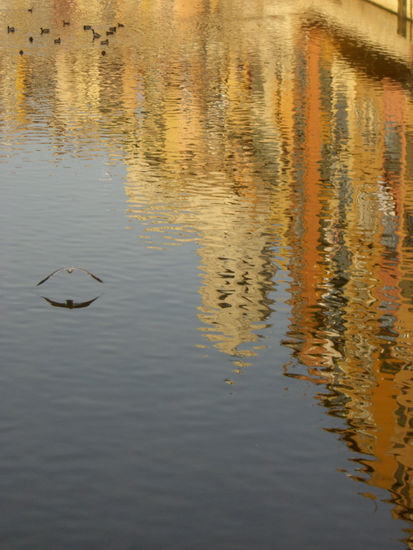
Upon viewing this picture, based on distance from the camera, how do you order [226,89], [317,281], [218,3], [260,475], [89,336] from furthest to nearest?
1. [218,3]
2. [226,89]
3. [317,281]
4. [89,336]
5. [260,475]

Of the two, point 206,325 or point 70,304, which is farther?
point 70,304

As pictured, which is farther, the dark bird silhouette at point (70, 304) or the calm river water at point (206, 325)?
the dark bird silhouette at point (70, 304)

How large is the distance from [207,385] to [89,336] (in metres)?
2.26

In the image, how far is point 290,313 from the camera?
1591 cm

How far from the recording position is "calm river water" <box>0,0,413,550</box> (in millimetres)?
10367

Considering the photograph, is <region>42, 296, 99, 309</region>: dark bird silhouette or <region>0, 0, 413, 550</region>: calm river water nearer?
<region>0, 0, 413, 550</region>: calm river water

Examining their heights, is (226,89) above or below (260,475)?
above

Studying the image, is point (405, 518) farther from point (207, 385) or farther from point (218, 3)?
point (218, 3)

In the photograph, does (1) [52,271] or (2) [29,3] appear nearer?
(1) [52,271]

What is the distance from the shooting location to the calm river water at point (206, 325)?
Result: 34.0ft

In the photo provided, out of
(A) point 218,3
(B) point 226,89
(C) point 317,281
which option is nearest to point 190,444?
(C) point 317,281

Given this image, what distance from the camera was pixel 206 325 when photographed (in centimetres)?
1541

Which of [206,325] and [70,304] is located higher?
[70,304]

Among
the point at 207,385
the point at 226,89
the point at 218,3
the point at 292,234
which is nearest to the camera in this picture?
the point at 207,385
